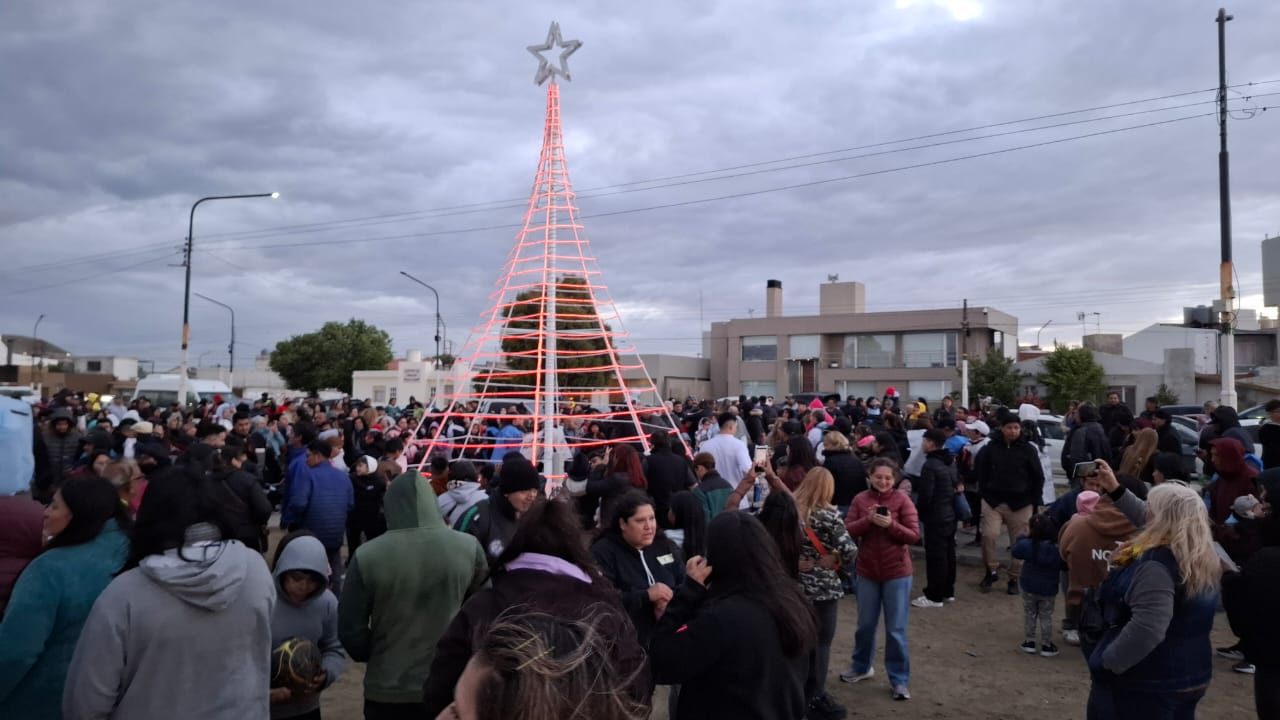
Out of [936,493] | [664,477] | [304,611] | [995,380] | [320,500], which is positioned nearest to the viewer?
[304,611]

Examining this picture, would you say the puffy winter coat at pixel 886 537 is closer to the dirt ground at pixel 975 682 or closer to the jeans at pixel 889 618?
the jeans at pixel 889 618

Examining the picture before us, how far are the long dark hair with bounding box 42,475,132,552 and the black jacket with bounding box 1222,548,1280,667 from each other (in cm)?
507

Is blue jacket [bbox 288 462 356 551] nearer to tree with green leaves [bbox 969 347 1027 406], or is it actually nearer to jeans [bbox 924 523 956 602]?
jeans [bbox 924 523 956 602]

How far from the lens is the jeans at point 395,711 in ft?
11.7

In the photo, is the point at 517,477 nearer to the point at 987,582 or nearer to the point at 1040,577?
the point at 1040,577

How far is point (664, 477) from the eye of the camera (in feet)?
21.7

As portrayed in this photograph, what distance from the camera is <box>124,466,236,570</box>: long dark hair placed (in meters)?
2.83

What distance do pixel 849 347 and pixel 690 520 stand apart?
4088 cm

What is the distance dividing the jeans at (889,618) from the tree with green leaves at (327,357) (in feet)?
189

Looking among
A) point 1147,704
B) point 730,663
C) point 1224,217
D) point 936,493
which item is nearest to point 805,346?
point 1224,217

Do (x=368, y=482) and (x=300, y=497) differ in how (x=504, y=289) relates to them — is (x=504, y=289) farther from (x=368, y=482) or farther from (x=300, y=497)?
(x=300, y=497)

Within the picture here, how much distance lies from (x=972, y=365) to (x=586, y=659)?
40961mm

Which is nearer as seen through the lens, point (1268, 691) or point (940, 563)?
point (1268, 691)

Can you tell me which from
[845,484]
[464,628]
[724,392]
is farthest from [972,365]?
[464,628]
